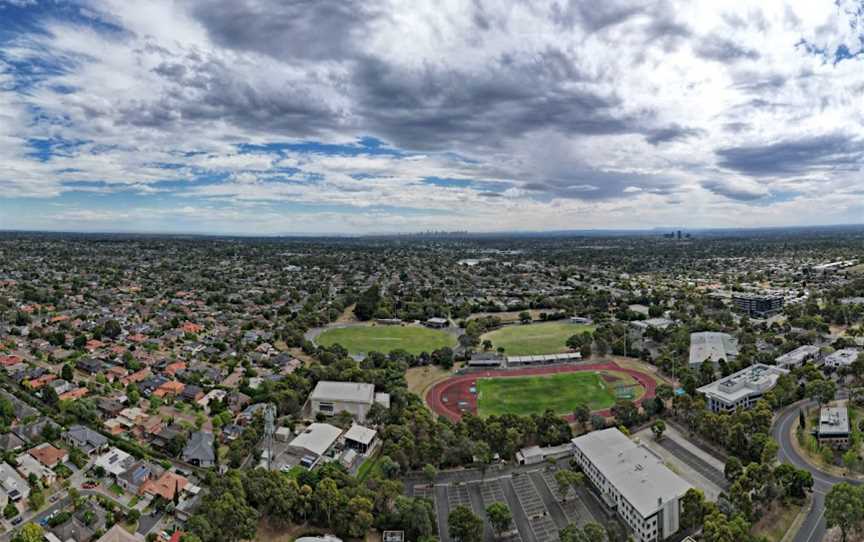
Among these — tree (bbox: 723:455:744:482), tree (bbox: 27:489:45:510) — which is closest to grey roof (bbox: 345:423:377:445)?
tree (bbox: 27:489:45:510)

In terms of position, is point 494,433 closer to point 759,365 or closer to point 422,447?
point 422,447

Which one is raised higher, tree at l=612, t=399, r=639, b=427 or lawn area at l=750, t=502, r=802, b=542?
tree at l=612, t=399, r=639, b=427

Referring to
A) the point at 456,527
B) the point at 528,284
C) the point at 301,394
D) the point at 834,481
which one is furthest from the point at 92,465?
the point at 528,284

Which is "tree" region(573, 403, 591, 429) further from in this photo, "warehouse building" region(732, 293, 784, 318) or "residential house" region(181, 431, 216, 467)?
"warehouse building" region(732, 293, 784, 318)

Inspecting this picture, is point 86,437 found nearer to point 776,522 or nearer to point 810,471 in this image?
point 776,522

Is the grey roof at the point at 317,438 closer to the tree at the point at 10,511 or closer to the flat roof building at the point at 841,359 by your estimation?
the tree at the point at 10,511

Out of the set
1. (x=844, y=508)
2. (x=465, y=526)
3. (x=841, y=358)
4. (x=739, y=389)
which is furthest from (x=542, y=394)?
(x=841, y=358)

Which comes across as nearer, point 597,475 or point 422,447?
point 597,475
